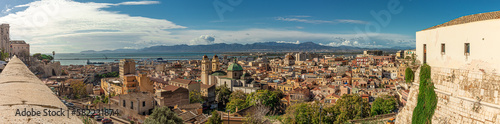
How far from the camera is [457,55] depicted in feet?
14.3

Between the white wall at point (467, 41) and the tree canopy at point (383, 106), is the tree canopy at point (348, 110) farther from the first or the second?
the white wall at point (467, 41)

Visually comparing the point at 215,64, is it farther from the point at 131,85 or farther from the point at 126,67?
the point at 131,85

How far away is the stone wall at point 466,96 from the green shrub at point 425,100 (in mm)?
84

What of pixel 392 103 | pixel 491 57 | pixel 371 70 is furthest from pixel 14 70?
pixel 371 70

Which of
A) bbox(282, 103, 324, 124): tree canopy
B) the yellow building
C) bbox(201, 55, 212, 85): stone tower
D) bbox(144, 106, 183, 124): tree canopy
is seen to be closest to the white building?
bbox(282, 103, 324, 124): tree canopy

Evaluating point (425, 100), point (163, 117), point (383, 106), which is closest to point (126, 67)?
A: point (163, 117)

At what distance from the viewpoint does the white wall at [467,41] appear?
367 centimetres

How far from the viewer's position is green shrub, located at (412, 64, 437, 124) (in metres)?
4.98

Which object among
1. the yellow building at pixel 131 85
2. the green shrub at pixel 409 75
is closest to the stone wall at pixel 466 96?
the green shrub at pixel 409 75

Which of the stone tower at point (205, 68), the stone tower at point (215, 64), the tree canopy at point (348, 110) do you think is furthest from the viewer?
the stone tower at point (215, 64)

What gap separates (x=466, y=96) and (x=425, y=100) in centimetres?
95

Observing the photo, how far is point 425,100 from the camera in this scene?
5113 mm

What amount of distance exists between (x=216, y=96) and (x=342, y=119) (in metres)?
15.8

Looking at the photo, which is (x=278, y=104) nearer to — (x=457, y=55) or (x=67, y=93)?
(x=67, y=93)
